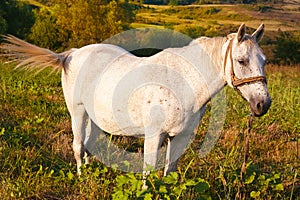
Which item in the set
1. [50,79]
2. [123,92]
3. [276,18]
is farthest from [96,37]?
[123,92]

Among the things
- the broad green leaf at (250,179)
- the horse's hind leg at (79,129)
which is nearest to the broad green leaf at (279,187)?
the broad green leaf at (250,179)

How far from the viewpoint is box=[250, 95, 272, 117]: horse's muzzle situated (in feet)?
8.22

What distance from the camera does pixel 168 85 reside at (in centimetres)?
289

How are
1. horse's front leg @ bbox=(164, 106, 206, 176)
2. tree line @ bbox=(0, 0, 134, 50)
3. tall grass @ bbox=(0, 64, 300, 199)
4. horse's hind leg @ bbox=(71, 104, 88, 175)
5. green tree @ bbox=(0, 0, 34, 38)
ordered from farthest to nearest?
green tree @ bbox=(0, 0, 34, 38)
tree line @ bbox=(0, 0, 134, 50)
horse's hind leg @ bbox=(71, 104, 88, 175)
horse's front leg @ bbox=(164, 106, 206, 176)
tall grass @ bbox=(0, 64, 300, 199)

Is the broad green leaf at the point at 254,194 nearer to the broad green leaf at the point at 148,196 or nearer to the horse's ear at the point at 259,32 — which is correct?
the broad green leaf at the point at 148,196

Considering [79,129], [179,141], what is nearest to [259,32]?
[179,141]

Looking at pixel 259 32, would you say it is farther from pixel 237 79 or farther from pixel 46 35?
pixel 46 35

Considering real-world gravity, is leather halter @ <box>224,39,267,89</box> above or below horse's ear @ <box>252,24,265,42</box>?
below

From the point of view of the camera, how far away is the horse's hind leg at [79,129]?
375cm

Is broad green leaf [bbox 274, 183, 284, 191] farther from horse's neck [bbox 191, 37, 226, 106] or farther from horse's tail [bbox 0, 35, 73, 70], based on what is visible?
horse's tail [bbox 0, 35, 73, 70]

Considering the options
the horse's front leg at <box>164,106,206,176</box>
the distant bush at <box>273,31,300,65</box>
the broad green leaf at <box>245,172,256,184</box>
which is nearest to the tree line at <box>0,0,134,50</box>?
the distant bush at <box>273,31,300,65</box>

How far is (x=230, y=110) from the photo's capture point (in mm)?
6594

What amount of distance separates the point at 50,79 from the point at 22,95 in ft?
8.40

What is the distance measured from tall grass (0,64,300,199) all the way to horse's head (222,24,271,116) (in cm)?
68
